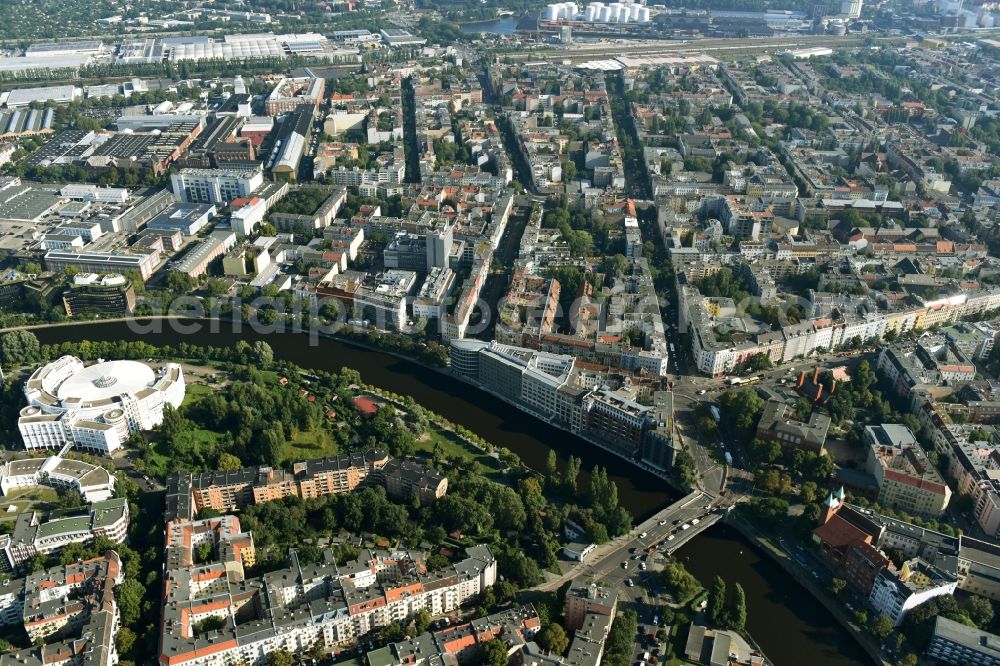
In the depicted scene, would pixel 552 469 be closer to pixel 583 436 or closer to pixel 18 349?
pixel 583 436

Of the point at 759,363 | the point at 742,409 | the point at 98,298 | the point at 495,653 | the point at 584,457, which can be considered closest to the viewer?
the point at 495,653

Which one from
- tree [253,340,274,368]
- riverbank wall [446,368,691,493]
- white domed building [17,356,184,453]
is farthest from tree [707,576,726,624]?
white domed building [17,356,184,453]

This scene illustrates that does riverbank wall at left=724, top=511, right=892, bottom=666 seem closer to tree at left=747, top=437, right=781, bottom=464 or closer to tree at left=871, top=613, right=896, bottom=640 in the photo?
tree at left=871, top=613, right=896, bottom=640

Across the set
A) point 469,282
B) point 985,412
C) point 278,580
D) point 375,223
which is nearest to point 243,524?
point 278,580

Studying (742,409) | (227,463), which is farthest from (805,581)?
(227,463)

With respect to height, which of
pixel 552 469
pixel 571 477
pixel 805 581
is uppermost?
pixel 571 477

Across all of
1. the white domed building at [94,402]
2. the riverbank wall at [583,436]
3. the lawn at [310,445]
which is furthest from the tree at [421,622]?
the white domed building at [94,402]

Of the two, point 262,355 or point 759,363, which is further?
point 262,355

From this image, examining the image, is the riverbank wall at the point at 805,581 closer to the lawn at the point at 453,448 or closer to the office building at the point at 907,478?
the office building at the point at 907,478

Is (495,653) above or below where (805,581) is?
above
